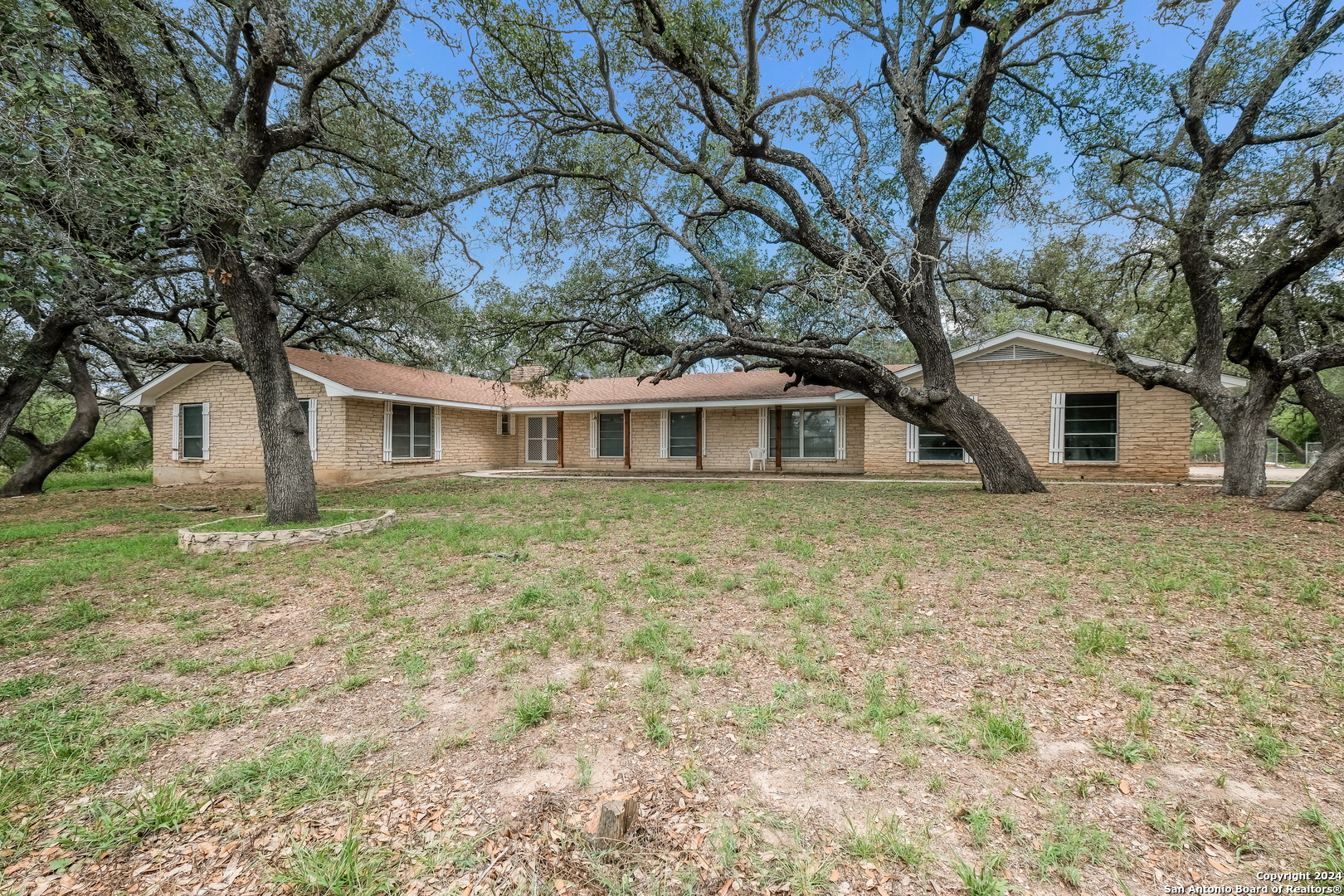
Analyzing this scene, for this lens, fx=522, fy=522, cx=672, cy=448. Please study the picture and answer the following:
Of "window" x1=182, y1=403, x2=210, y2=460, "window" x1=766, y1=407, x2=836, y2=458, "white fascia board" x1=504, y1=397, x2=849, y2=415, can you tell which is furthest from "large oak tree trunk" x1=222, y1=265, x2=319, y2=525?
"window" x1=766, y1=407, x2=836, y2=458

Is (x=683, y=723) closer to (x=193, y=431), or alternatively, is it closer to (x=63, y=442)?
(x=63, y=442)

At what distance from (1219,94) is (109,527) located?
63.8 ft

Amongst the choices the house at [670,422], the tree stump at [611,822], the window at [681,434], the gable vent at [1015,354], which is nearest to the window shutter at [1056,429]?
the house at [670,422]

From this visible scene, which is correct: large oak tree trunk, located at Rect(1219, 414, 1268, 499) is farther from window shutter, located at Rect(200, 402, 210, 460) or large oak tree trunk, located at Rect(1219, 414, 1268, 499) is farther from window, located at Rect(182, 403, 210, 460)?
window, located at Rect(182, 403, 210, 460)

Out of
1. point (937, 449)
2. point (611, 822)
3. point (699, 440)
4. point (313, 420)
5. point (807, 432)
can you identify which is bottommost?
point (611, 822)

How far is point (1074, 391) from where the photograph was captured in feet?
41.8

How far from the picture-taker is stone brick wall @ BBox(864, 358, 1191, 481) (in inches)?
478

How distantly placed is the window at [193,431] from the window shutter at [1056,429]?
22432mm

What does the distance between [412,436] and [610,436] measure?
6409 millimetres

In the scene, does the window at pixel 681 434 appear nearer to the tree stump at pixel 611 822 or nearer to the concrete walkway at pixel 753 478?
the concrete walkway at pixel 753 478

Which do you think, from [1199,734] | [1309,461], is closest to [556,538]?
[1199,734]

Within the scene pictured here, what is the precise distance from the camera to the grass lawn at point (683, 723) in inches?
69.4

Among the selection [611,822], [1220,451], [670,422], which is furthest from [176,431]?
[1220,451]

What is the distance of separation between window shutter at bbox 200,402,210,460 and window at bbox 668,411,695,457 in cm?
1328
